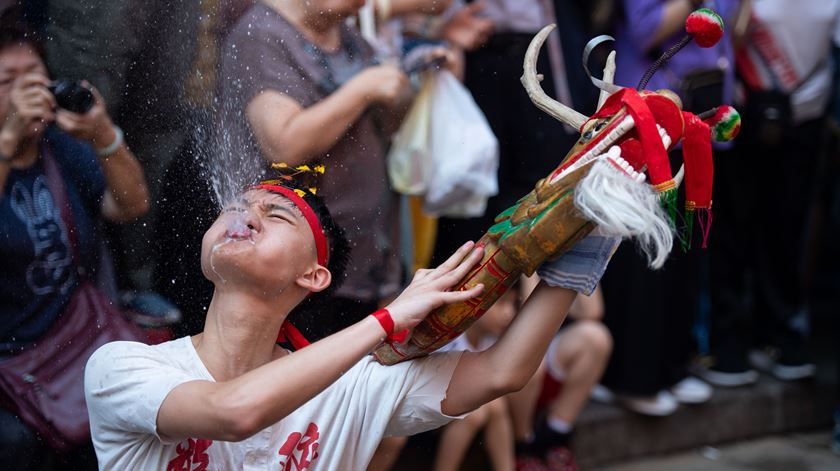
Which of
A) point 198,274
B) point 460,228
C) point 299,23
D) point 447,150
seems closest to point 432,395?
point 198,274

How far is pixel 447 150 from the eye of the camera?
3.02 m

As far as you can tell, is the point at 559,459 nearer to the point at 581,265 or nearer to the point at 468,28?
the point at 468,28

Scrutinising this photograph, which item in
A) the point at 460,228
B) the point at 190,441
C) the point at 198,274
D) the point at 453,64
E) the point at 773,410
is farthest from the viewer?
the point at 773,410

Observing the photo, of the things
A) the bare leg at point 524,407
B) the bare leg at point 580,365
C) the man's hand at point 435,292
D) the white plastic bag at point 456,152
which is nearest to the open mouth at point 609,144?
the man's hand at point 435,292

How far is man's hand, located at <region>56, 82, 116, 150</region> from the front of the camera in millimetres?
2240

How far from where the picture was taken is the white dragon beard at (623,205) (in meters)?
1.54

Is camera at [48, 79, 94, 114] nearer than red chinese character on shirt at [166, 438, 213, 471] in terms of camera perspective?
No

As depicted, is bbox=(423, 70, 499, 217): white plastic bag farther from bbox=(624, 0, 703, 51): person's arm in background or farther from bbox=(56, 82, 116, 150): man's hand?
bbox=(56, 82, 116, 150): man's hand

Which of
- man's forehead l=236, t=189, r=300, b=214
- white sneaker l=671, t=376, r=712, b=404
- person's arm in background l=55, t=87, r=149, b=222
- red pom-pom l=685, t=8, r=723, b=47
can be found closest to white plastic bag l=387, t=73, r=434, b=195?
person's arm in background l=55, t=87, r=149, b=222

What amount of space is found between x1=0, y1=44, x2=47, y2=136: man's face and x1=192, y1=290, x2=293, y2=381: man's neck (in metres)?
0.79

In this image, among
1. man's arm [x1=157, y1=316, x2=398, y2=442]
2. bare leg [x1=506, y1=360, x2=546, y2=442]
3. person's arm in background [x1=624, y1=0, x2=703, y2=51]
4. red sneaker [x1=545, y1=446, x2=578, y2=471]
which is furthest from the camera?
red sneaker [x1=545, y1=446, x2=578, y2=471]

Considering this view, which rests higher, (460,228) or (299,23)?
(299,23)

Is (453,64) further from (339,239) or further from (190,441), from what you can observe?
(190,441)

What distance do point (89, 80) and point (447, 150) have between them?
1081mm
